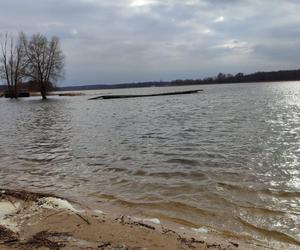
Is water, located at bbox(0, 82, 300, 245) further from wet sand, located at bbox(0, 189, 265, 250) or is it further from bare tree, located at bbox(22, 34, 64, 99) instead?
bare tree, located at bbox(22, 34, 64, 99)

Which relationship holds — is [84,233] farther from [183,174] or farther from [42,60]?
[42,60]

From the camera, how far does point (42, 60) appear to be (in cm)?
7400

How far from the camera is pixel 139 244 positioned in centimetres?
495

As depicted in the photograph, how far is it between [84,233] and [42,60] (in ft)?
241

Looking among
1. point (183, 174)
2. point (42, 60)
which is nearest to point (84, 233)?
point (183, 174)

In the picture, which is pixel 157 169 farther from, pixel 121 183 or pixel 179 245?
pixel 179 245

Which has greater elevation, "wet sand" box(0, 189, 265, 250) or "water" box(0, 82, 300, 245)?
"wet sand" box(0, 189, 265, 250)

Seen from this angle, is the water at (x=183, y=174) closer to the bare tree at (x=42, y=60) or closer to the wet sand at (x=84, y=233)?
the wet sand at (x=84, y=233)

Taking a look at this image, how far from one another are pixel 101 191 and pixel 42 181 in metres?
2.16

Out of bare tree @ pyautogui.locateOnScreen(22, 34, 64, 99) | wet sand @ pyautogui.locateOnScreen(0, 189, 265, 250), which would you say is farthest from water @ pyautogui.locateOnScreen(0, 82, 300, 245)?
bare tree @ pyautogui.locateOnScreen(22, 34, 64, 99)

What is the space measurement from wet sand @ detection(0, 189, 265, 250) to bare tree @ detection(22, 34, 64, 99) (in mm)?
70990

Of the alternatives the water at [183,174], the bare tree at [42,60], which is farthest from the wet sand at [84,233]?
the bare tree at [42,60]

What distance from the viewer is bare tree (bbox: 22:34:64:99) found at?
243ft

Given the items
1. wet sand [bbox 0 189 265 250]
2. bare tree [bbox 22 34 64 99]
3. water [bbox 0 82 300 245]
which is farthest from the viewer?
bare tree [bbox 22 34 64 99]
